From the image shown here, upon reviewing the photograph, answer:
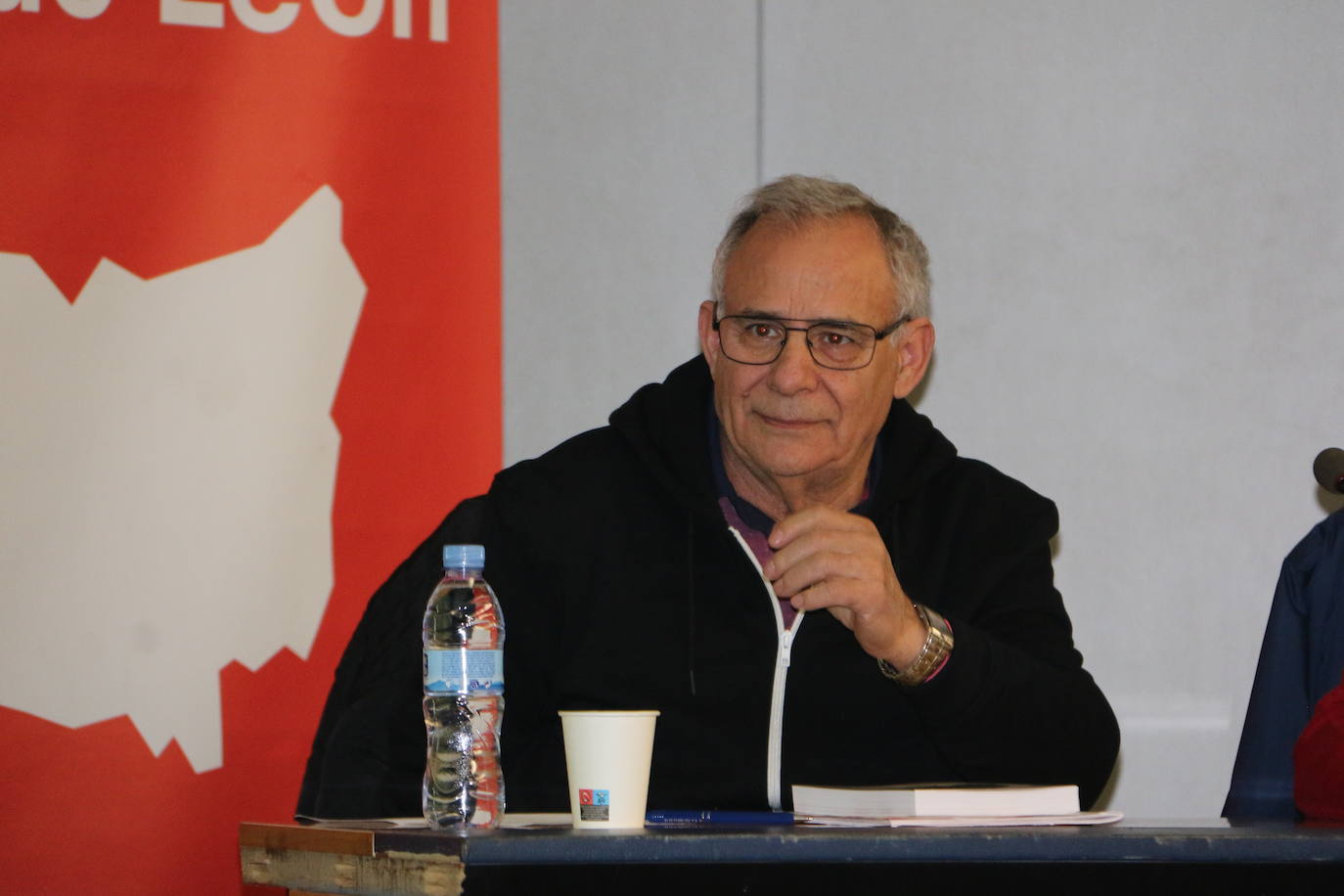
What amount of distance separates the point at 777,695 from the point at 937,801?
0.72 metres

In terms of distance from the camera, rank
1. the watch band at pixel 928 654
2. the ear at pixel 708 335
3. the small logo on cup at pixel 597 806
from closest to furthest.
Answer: the small logo on cup at pixel 597 806 < the watch band at pixel 928 654 < the ear at pixel 708 335

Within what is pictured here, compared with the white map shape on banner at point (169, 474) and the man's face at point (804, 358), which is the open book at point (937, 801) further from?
the white map shape on banner at point (169, 474)

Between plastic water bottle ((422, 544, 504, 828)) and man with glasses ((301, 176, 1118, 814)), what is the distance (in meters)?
0.18

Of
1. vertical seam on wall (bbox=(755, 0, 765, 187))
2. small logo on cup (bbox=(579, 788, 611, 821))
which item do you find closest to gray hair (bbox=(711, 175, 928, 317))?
vertical seam on wall (bbox=(755, 0, 765, 187))

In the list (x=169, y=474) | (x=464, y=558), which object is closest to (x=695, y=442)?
(x=464, y=558)

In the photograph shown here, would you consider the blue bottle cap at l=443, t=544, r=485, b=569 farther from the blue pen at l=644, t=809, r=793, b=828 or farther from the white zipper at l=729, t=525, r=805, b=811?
the white zipper at l=729, t=525, r=805, b=811

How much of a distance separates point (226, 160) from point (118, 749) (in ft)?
A: 3.20

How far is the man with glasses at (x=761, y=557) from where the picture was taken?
82.6 inches

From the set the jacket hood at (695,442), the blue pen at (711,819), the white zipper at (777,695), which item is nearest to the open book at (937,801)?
the blue pen at (711,819)

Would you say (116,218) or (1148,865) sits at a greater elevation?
(116,218)

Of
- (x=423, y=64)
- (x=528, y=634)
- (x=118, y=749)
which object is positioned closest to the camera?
(x=528, y=634)

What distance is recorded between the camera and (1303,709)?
7.07 feet

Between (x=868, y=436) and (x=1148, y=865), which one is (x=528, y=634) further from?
(x=1148, y=865)

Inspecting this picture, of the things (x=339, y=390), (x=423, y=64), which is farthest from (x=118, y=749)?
(x=423, y=64)
